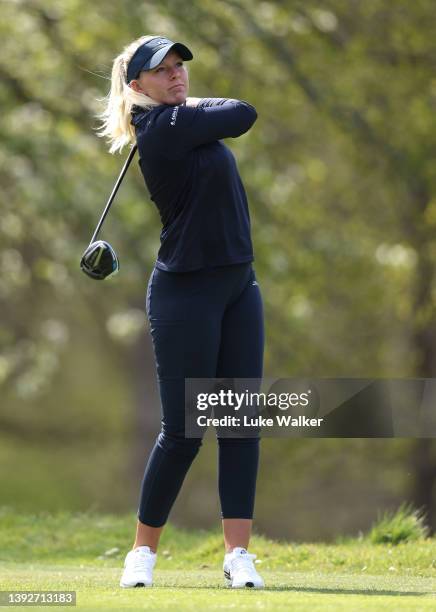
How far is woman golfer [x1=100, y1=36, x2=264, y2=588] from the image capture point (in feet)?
17.8

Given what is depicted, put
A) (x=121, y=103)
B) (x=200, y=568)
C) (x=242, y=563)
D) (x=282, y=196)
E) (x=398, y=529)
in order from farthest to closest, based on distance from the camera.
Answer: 1. (x=282, y=196)
2. (x=398, y=529)
3. (x=200, y=568)
4. (x=121, y=103)
5. (x=242, y=563)

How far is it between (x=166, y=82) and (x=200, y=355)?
1.15 m

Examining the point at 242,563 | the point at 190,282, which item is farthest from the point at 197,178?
the point at 242,563

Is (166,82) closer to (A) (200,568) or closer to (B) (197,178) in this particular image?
(B) (197,178)

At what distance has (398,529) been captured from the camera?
26.5 ft

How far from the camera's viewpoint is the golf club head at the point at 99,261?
18.7 ft

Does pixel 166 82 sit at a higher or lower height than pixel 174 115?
higher

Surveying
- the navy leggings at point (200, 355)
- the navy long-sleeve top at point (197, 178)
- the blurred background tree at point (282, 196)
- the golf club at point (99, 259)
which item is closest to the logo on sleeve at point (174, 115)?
the navy long-sleeve top at point (197, 178)

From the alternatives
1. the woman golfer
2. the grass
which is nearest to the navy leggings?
the woman golfer

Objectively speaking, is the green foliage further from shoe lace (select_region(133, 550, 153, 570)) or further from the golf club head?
the golf club head

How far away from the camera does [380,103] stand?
1563cm

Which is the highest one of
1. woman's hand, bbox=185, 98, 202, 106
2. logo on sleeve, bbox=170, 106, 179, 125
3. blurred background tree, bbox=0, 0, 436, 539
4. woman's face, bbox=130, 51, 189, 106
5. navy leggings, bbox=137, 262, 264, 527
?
blurred background tree, bbox=0, 0, 436, 539

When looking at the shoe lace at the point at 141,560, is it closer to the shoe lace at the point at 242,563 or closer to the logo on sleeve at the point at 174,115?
the shoe lace at the point at 242,563

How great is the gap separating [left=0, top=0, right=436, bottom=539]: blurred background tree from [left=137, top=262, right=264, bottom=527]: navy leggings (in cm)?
612
